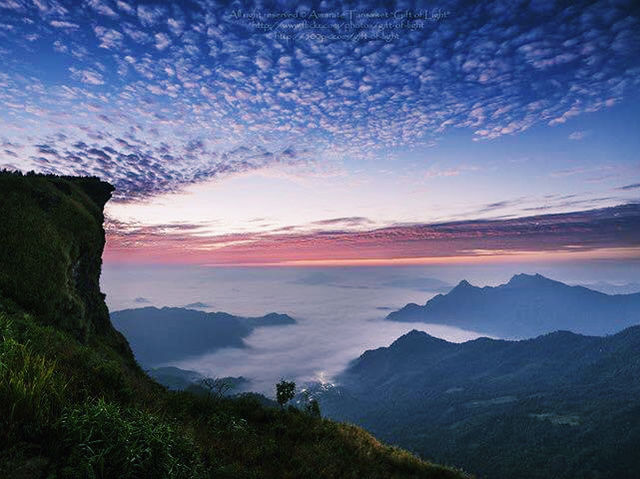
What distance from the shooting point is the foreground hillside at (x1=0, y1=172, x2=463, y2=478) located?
17.1 feet

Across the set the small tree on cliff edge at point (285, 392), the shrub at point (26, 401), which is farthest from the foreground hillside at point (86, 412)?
the small tree on cliff edge at point (285, 392)

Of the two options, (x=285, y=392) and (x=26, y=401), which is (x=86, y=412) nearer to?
(x=26, y=401)

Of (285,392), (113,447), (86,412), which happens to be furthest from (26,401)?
(285,392)

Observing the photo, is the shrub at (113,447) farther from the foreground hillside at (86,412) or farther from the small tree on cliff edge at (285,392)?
the small tree on cliff edge at (285,392)

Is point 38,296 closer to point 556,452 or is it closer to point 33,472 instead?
point 33,472

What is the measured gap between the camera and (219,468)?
7.42 metres

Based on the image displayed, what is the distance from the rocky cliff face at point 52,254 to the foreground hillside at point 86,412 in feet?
0.24

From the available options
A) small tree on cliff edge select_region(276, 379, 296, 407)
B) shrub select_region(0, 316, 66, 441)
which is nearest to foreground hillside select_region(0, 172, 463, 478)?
shrub select_region(0, 316, 66, 441)

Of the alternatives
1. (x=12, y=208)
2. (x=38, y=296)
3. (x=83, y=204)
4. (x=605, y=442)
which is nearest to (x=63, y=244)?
(x=12, y=208)

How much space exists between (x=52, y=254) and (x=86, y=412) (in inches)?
701

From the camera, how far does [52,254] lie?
19703 mm

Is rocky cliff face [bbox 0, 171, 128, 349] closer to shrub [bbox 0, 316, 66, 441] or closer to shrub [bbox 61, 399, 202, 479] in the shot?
shrub [bbox 0, 316, 66, 441]

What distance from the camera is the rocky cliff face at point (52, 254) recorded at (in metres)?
16.5

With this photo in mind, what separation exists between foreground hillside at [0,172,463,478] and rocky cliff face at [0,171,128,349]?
2.9 inches
